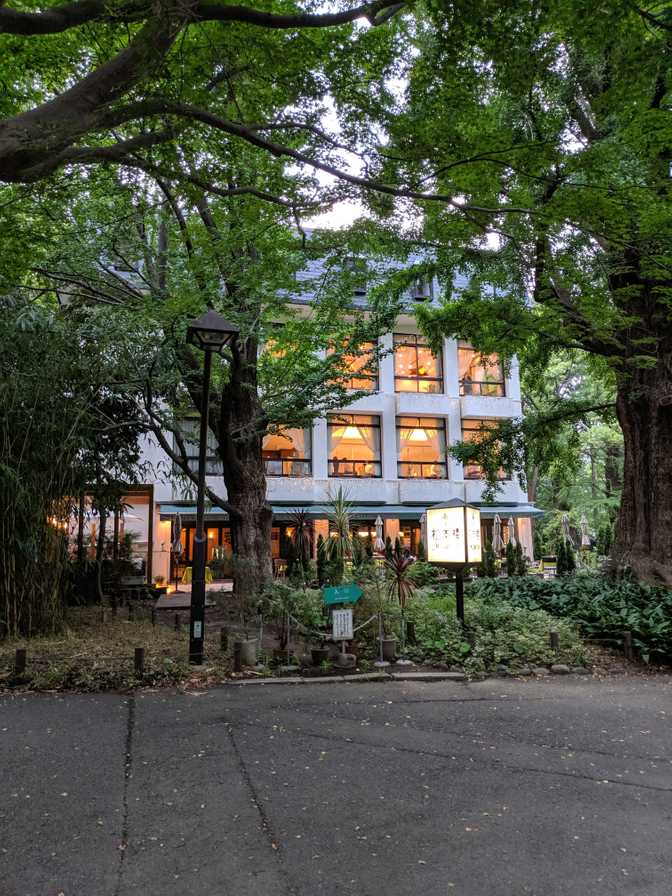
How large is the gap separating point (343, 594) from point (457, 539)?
243cm

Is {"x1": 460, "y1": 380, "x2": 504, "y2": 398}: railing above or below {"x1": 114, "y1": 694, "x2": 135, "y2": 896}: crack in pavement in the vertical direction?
above

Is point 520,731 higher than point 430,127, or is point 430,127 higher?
point 430,127

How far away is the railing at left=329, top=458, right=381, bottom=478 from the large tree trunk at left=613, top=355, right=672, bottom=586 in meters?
12.3

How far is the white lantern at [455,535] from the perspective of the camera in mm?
8742

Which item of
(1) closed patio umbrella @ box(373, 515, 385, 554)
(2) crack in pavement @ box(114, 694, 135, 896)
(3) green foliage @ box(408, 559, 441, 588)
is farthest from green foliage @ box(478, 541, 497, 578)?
(2) crack in pavement @ box(114, 694, 135, 896)

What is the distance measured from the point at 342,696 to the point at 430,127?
5.84m

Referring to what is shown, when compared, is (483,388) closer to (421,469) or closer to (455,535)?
(421,469)

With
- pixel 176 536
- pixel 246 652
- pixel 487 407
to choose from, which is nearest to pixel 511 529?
pixel 487 407

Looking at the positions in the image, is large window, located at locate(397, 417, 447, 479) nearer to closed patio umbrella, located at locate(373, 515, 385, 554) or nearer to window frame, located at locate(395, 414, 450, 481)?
window frame, located at locate(395, 414, 450, 481)

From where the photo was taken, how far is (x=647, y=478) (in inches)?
487

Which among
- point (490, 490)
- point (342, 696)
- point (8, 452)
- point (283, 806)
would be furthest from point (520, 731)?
point (490, 490)

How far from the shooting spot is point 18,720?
5.12 meters

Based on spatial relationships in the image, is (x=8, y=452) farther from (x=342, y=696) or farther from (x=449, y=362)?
(x=449, y=362)

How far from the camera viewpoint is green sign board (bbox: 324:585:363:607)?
23.4ft
